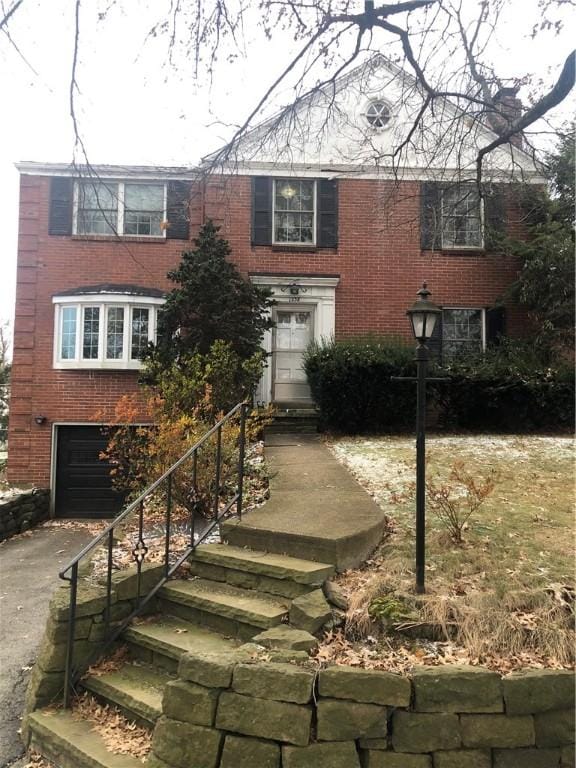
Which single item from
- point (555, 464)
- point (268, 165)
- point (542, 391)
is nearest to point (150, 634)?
point (555, 464)

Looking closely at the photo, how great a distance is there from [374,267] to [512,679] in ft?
32.4

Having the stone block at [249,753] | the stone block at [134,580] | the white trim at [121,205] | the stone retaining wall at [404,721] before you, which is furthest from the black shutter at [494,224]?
the stone block at [249,753]

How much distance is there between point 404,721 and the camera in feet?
8.82

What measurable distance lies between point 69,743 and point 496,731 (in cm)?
236

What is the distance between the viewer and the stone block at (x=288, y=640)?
3.00 meters

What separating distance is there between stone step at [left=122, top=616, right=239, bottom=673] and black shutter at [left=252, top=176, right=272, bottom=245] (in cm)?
919

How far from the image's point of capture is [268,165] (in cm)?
1146

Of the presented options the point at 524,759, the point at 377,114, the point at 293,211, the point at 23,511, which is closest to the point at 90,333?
the point at 23,511

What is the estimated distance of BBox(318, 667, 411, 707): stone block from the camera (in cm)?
269

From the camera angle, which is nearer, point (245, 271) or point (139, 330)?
point (139, 330)

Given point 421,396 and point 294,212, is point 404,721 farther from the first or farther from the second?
point 294,212

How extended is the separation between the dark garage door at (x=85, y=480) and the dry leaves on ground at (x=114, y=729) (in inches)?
318

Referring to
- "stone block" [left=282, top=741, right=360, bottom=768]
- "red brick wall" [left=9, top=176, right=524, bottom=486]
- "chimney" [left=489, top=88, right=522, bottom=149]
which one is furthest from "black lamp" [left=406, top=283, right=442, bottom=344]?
"red brick wall" [left=9, top=176, right=524, bottom=486]

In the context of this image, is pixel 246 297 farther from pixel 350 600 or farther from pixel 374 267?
pixel 350 600
